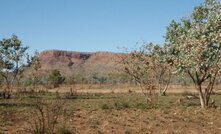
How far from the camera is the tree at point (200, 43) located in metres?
25.8

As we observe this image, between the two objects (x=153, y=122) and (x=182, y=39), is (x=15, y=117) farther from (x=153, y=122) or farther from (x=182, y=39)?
(x=182, y=39)

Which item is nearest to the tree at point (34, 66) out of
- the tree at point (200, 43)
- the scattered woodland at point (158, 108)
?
the scattered woodland at point (158, 108)

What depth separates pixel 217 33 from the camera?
25578mm

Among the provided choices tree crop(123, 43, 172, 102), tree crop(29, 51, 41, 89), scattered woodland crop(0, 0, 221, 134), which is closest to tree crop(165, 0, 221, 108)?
scattered woodland crop(0, 0, 221, 134)

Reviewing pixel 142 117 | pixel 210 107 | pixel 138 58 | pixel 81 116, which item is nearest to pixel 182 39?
pixel 210 107

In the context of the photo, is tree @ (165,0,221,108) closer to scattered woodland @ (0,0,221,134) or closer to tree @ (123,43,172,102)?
scattered woodland @ (0,0,221,134)

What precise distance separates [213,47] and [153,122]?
907cm

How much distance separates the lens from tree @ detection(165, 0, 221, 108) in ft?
84.7

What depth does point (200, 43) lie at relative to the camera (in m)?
25.8

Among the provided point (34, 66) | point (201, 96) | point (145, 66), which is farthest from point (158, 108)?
point (34, 66)

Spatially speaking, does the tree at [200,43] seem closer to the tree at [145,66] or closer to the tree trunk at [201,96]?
the tree trunk at [201,96]

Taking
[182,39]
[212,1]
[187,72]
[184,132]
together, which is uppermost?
[212,1]

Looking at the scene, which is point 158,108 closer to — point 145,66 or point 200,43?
point 200,43

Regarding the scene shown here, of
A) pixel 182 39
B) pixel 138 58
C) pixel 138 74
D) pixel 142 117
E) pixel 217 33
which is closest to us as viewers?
pixel 142 117
